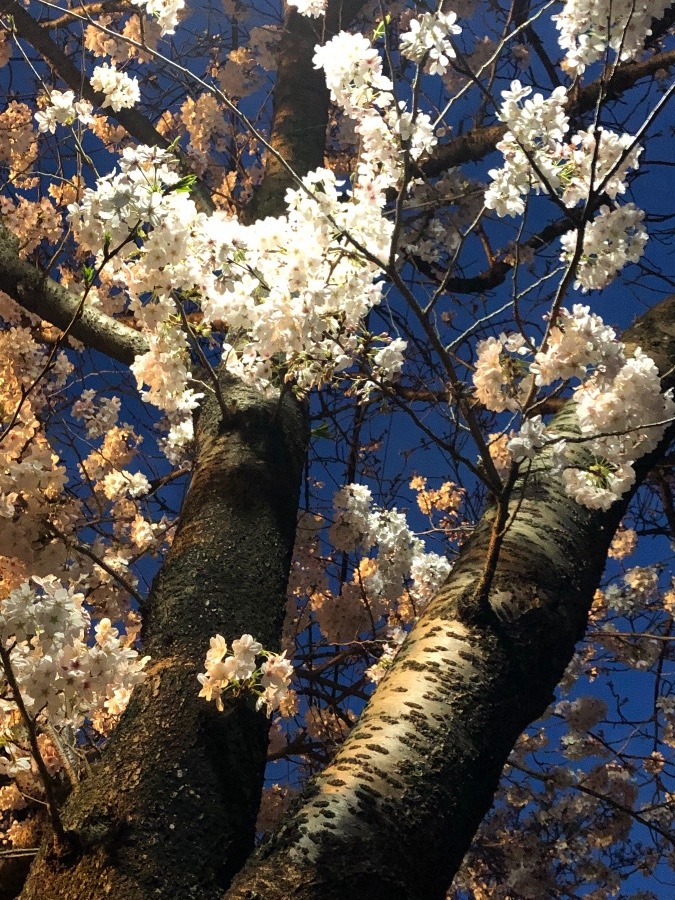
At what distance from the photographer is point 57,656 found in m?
1.31

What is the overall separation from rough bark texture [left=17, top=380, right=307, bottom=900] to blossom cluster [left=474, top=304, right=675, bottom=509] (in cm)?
62

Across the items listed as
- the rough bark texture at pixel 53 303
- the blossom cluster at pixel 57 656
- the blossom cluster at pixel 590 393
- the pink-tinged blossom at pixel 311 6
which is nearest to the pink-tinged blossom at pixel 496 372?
the blossom cluster at pixel 590 393

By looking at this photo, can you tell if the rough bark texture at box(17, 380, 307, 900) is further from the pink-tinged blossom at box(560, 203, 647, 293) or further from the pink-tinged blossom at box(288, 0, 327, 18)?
Result: the pink-tinged blossom at box(288, 0, 327, 18)

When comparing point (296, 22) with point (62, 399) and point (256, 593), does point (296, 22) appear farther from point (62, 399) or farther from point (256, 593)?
point (256, 593)

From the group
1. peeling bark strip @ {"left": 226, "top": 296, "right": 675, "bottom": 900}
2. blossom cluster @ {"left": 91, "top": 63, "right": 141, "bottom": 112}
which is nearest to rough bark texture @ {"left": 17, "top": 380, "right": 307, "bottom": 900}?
peeling bark strip @ {"left": 226, "top": 296, "right": 675, "bottom": 900}

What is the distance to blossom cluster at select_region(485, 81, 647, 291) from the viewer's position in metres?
1.60

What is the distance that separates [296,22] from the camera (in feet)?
13.2

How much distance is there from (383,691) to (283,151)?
2627mm

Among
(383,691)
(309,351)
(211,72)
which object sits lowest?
(383,691)

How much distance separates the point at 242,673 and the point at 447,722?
1.19 ft

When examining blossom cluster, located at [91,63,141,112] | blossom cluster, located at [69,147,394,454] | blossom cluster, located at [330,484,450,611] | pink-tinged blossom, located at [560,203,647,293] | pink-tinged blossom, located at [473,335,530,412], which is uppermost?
blossom cluster, located at [91,63,141,112]

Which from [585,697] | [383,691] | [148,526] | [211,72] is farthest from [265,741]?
[211,72]

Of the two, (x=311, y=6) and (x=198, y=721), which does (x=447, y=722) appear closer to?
(x=198, y=721)

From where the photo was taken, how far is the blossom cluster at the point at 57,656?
4.15ft
